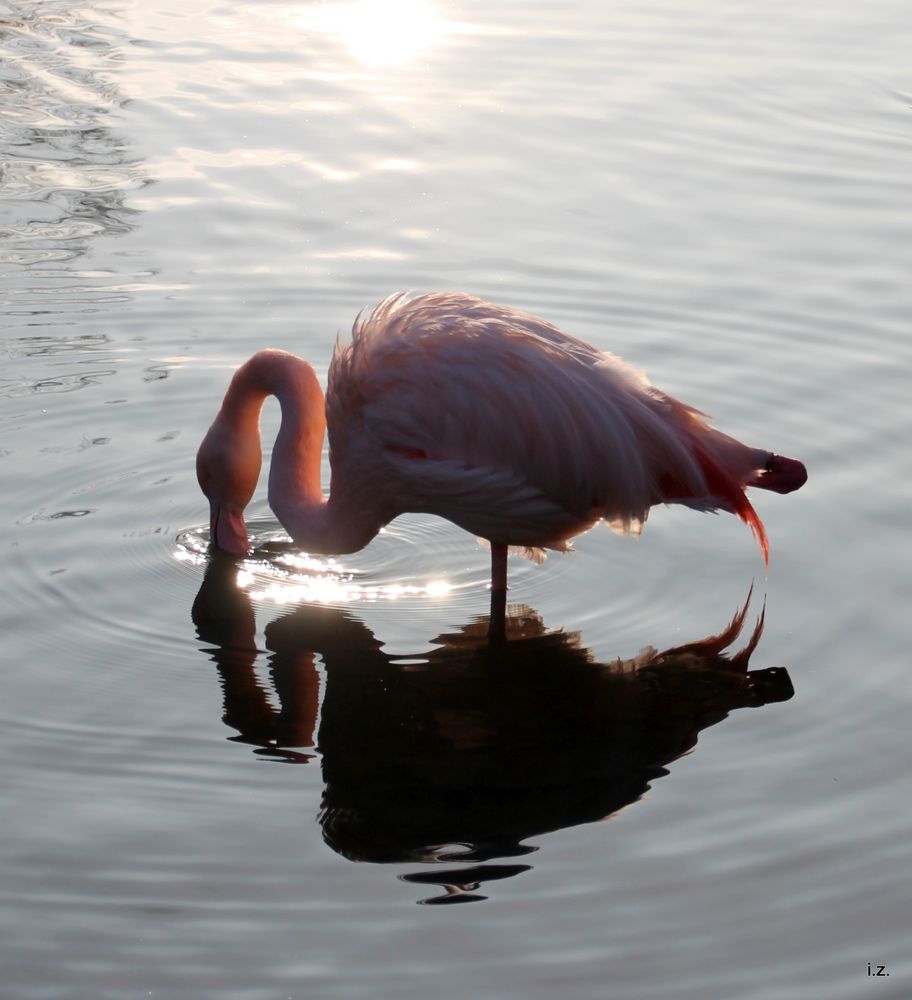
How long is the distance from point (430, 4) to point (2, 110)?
4.48m

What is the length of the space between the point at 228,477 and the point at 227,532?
0.82 ft

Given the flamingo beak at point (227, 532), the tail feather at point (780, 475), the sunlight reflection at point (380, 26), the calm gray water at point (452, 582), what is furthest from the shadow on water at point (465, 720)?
the sunlight reflection at point (380, 26)

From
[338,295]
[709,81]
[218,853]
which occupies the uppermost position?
[709,81]

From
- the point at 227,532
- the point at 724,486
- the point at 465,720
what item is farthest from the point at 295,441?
the point at 724,486

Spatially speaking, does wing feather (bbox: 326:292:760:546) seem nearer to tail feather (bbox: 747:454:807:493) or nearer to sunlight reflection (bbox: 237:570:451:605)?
tail feather (bbox: 747:454:807:493)

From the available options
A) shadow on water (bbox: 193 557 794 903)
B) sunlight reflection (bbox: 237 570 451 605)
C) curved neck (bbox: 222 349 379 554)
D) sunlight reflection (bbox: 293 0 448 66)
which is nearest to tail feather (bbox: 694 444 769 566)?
shadow on water (bbox: 193 557 794 903)

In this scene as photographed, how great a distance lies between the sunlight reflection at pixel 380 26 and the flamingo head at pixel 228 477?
706 cm

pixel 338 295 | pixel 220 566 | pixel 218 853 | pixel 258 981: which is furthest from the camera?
pixel 338 295

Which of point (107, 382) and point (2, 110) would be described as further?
point (2, 110)

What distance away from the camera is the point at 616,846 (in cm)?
488

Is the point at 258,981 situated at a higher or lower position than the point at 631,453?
lower

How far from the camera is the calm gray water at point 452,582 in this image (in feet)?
14.9

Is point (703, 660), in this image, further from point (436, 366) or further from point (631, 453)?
point (436, 366)

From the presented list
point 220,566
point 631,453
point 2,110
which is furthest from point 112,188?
point 631,453
